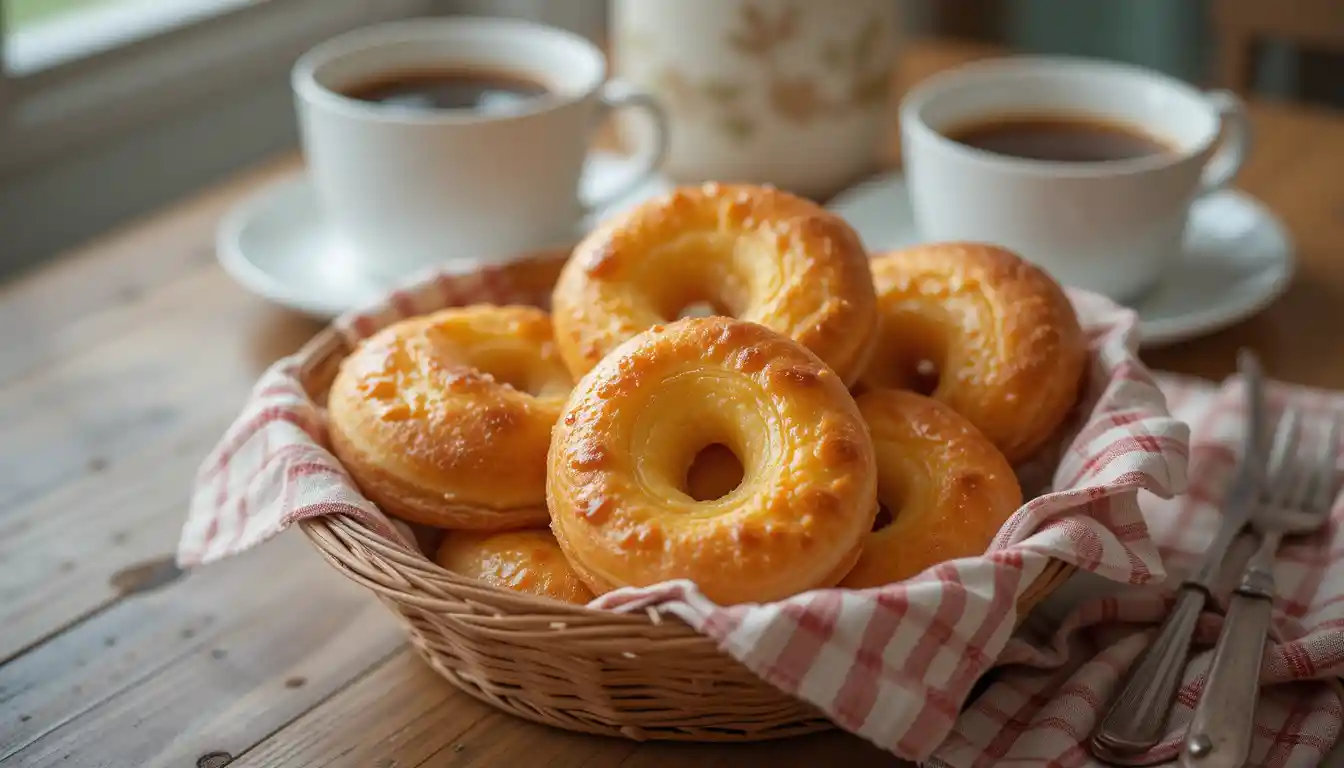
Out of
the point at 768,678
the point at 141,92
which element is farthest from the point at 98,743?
the point at 141,92

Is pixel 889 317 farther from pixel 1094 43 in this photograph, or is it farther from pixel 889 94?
pixel 1094 43

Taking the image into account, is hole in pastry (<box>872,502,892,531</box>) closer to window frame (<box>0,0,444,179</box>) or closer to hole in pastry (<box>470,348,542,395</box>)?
hole in pastry (<box>470,348,542,395</box>)

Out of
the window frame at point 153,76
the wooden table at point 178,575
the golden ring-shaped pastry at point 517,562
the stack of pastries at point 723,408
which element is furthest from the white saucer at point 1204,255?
the window frame at point 153,76

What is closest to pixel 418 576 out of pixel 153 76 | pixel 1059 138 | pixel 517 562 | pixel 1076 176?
pixel 517 562

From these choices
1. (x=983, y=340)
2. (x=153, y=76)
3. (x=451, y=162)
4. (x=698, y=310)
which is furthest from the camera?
(x=153, y=76)

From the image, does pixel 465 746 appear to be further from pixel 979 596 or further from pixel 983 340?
pixel 983 340

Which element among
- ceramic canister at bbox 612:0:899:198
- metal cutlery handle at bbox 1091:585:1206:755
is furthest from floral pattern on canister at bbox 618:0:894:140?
metal cutlery handle at bbox 1091:585:1206:755
